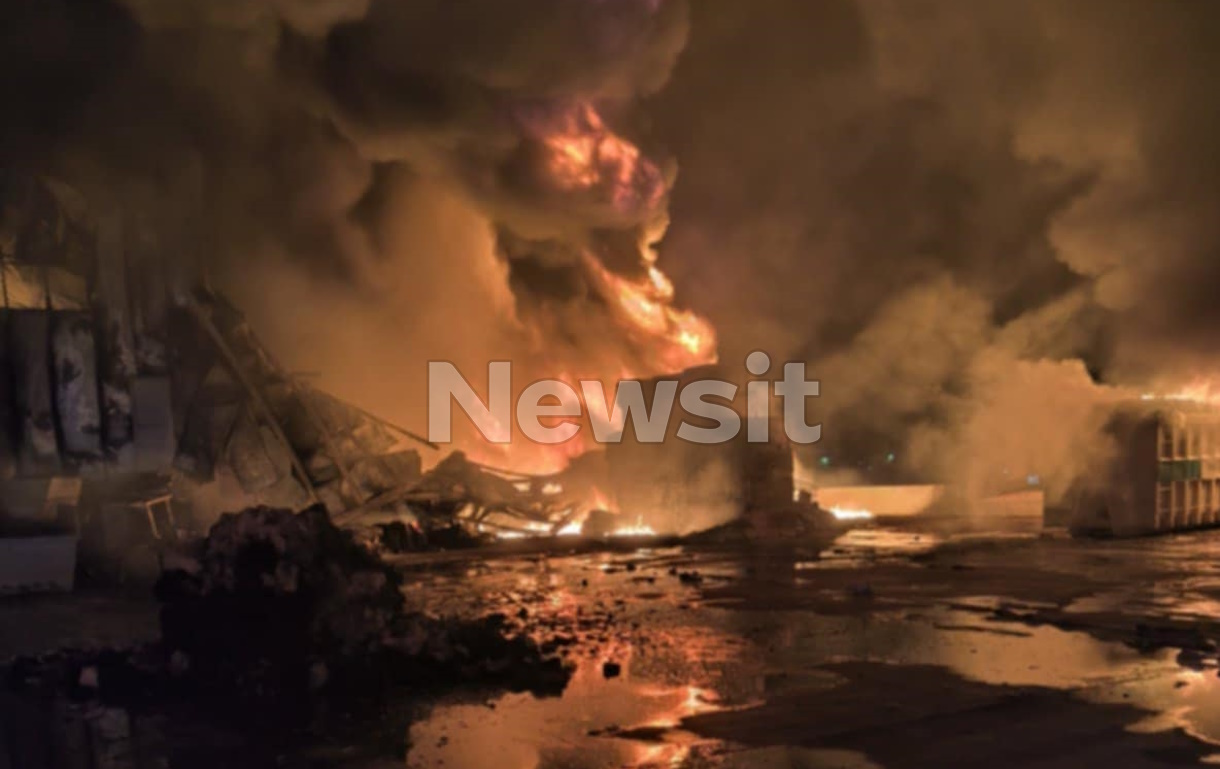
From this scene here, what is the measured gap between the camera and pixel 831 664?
890 cm

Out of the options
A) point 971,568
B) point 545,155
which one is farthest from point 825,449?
point 971,568

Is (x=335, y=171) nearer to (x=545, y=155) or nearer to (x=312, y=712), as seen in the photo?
(x=545, y=155)

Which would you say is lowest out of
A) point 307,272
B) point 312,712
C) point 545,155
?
point 312,712

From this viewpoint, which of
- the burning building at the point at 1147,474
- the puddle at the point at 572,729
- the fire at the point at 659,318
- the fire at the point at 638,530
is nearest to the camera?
the puddle at the point at 572,729

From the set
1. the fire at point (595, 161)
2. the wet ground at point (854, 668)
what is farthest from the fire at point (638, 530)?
the fire at point (595, 161)

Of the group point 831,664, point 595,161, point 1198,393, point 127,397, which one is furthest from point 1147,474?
point 127,397

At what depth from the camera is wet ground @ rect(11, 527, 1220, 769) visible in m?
6.57

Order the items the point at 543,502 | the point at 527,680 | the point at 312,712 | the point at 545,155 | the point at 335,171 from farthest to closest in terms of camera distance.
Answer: the point at 335,171
the point at 545,155
the point at 543,502
the point at 527,680
the point at 312,712

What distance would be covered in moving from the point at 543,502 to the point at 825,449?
20.4 metres

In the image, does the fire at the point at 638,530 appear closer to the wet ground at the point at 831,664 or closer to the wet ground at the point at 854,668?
the wet ground at the point at 831,664

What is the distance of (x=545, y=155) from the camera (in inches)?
992

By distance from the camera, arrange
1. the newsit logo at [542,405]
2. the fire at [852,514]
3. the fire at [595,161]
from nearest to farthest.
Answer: the fire at [852,514] → the fire at [595,161] → the newsit logo at [542,405]

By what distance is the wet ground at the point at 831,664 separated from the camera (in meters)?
6.57

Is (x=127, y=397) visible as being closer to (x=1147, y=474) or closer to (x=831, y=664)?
(x=831, y=664)
